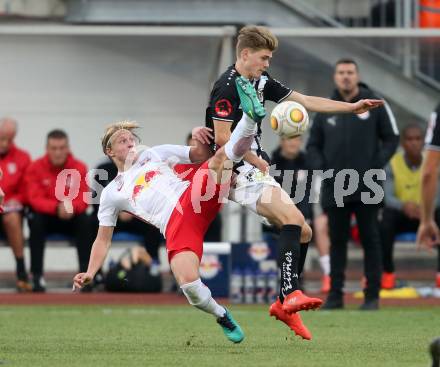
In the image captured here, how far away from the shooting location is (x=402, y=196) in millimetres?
13344

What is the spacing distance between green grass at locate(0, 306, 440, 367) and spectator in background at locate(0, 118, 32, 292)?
1.64m

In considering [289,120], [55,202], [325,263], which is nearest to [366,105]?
[289,120]

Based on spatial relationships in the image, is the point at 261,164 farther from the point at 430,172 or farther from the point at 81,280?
the point at 81,280

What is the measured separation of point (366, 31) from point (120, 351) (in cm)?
724

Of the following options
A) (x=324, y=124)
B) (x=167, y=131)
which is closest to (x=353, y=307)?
(x=324, y=124)

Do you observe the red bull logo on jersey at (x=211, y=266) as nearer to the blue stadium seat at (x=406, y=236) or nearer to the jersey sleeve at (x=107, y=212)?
the blue stadium seat at (x=406, y=236)

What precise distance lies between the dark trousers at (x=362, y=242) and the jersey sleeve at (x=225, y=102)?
11.7 feet

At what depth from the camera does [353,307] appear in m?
11.4

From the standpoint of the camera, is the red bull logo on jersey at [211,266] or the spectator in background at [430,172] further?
the red bull logo on jersey at [211,266]

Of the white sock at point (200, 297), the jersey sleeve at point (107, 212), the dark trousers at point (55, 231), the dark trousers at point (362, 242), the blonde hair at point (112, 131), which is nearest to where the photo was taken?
the white sock at point (200, 297)

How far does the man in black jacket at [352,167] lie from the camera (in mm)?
10984

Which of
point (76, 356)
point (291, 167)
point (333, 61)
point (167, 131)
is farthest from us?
point (167, 131)

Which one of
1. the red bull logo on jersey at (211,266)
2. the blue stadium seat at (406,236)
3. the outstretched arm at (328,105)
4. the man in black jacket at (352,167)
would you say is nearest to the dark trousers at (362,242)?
the man in black jacket at (352,167)

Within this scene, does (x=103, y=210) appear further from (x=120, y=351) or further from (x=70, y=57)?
(x=70, y=57)
